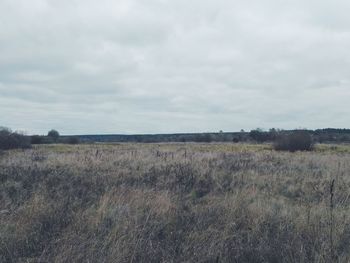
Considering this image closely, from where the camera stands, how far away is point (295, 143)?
37.8 metres

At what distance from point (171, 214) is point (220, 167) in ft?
27.0

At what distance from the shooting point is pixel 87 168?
40.7ft

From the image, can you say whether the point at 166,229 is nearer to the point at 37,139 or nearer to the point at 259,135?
the point at 37,139

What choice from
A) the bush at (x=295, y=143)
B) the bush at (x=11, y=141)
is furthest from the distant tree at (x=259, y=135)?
the bush at (x=11, y=141)

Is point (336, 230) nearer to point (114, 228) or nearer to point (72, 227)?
point (114, 228)

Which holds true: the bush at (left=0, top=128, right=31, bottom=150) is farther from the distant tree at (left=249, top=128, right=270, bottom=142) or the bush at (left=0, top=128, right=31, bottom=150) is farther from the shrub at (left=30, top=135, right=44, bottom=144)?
the distant tree at (left=249, top=128, right=270, bottom=142)

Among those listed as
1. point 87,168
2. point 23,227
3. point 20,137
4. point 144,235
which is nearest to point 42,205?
point 23,227

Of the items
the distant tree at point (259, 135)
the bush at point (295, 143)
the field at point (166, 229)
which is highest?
the distant tree at point (259, 135)

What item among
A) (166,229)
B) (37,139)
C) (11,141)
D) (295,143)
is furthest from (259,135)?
(166,229)

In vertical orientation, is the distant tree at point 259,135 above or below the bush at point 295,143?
above

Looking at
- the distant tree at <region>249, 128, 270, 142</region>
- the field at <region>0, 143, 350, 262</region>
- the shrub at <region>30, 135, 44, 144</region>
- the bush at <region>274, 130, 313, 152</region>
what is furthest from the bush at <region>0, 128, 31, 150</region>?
the distant tree at <region>249, 128, 270, 142</region>

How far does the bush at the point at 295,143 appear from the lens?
37562 mm

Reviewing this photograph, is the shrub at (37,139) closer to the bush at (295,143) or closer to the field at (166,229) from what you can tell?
the bush at (295,143)

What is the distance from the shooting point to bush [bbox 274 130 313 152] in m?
37.6
